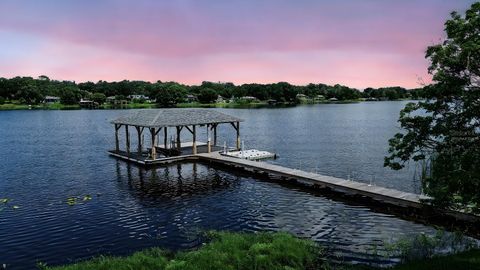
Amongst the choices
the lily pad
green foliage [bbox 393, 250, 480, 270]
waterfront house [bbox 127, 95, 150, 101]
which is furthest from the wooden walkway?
waterfront house [bbox 127, 95, 150, 101]

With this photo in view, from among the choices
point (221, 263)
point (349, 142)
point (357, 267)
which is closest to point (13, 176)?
point (221, 263)

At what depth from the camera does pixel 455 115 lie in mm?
13414

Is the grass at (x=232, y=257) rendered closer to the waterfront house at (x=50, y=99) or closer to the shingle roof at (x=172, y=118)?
the shingle roof at (x=172, y=118)

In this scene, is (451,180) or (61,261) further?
(61,261)

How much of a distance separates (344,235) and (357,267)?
458 cm

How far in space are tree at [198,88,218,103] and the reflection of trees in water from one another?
144054mm

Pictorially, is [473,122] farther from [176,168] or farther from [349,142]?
[349,142]

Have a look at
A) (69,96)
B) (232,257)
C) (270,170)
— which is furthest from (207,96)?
(232,257)

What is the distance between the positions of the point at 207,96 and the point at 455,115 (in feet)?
569

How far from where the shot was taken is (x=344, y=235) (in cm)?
2014

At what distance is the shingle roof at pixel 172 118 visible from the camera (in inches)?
1608

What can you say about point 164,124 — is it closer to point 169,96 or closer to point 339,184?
point 339,184

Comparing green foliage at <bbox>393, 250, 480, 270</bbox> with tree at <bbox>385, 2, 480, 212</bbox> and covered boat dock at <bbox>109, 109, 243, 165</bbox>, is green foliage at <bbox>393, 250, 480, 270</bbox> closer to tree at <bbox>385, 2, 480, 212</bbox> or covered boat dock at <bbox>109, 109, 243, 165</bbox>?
tree at <bbox>385, 2, 480, 212</bbox>

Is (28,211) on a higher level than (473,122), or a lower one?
lower
